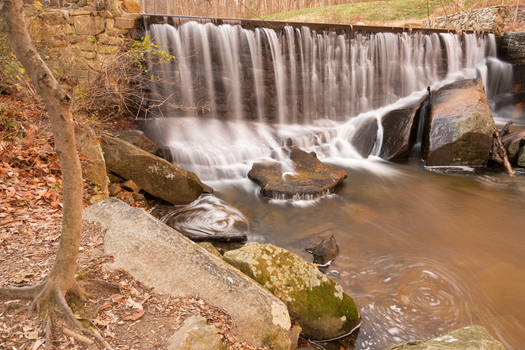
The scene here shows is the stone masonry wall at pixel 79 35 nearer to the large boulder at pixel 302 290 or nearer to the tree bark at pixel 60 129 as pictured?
the tree bark at pixel 60 129

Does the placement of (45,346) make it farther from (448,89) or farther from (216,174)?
(448,89)

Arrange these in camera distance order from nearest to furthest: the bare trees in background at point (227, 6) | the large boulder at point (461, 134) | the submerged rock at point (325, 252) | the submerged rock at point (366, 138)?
the submerged rock at point (325, 252) < the large boulder at point (461, 134) < the submerged rock at point (366, 138) < the bare trees in background at point (227, 6)

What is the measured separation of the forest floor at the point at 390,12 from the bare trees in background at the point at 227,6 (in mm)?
2598

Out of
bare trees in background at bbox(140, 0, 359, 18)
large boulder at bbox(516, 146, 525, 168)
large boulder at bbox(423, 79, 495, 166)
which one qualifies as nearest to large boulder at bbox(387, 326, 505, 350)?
large boulder at bbox(423, 79, 495, 166)

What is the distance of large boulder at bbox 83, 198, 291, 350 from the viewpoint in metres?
2.46

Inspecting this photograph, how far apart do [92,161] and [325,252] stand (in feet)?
12.9

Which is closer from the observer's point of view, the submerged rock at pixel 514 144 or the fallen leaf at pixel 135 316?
the fallen leaf at pixel 135 316

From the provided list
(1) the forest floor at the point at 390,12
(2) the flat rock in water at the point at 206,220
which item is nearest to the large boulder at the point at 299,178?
(2) the flat rock in water at the point at 206,220

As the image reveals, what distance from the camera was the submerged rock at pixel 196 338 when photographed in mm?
2133

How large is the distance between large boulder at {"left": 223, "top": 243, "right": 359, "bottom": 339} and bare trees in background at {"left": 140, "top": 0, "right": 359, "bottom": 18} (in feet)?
57.9

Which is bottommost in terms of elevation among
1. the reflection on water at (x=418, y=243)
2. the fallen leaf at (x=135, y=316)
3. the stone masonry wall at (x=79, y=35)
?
the reflection on water at (x=418, y=243)

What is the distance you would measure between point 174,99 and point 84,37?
103 inches

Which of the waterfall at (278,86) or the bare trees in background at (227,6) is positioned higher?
the bare trees in background at (227,6)

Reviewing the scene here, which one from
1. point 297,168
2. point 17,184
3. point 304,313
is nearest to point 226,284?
point 304,313
